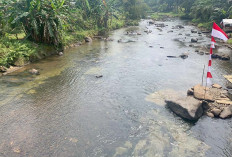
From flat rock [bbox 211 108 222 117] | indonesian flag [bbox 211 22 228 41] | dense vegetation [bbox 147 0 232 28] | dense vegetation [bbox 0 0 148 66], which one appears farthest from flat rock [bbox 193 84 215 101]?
dense vegetation [bbox 147 0 232 28]

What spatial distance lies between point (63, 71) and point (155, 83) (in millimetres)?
8094

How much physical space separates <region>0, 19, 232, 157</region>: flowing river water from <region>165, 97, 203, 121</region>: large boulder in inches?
15.2

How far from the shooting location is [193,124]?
35.9 ft

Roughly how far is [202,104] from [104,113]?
18.7 ft

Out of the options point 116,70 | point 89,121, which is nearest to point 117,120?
point 89,121

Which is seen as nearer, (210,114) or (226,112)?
(226,112)

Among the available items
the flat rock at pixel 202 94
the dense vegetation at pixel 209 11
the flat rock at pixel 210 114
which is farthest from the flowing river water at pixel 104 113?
the dense vegetation at pixel 209 11

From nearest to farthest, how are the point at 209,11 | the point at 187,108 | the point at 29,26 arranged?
the point at 187,108, the point at 29,26, the point at 209,11

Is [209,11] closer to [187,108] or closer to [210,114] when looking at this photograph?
[210,114]

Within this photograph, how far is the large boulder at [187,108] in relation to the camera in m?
11.2

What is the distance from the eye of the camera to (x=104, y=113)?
39.8ft

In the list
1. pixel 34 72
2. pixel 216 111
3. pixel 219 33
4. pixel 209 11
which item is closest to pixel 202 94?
pixel 216 111

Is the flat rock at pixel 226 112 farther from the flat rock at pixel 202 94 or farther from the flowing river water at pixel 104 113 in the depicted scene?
the flat rock at pixel 202 94

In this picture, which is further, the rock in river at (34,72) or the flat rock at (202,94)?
the rock in river at (34,72)
